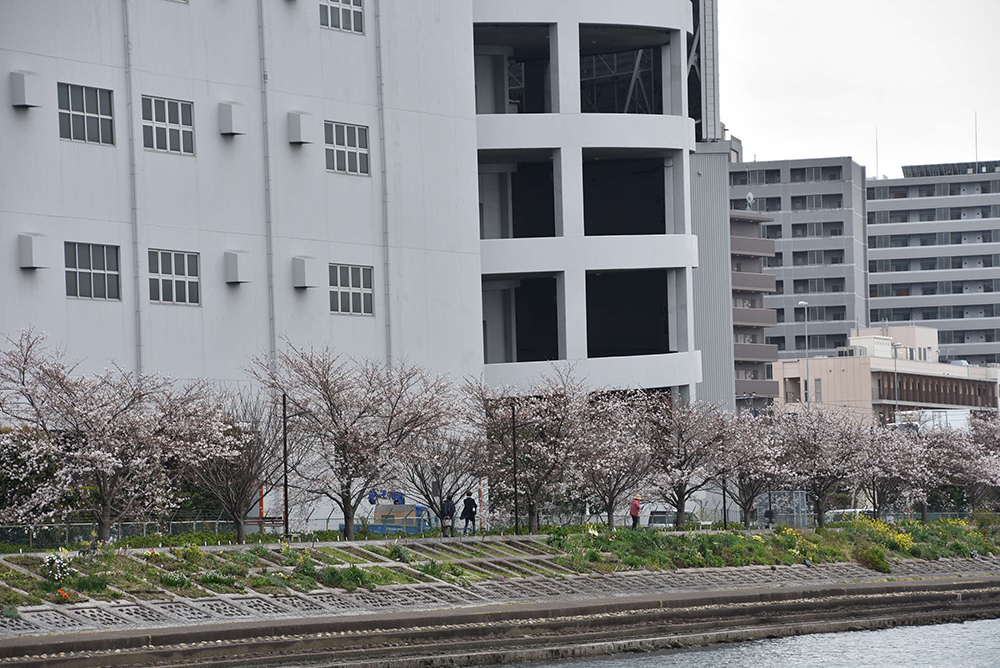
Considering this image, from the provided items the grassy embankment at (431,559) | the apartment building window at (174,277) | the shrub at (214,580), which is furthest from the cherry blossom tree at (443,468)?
the shrub at (214,580)

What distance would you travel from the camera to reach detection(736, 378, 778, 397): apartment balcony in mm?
125863

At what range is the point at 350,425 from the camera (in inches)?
1778

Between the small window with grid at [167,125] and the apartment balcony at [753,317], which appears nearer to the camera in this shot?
the small window with grid at [167,125]

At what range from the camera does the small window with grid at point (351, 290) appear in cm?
5897

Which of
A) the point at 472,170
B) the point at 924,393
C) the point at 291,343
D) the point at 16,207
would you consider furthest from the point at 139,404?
the point at 924,393

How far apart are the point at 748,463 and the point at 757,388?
2785 inches

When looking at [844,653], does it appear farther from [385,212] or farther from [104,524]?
[385,212]

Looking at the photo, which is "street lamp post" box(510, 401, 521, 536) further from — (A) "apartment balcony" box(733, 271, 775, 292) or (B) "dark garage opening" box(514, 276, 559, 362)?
(A) "apartment balcony" box(733, 271, 775, 292)

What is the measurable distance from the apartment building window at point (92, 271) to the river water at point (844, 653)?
81.4ft

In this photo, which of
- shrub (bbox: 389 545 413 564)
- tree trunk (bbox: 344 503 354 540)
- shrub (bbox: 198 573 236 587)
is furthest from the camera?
tree trunk (bbox: 344 503 354 540)

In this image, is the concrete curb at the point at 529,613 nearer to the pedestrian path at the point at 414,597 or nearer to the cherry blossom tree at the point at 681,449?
the pedestrian path at the point at 414,597

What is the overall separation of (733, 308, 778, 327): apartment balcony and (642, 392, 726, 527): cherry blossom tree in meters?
68.4

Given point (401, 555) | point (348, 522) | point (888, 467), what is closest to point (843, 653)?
point (401, 555)

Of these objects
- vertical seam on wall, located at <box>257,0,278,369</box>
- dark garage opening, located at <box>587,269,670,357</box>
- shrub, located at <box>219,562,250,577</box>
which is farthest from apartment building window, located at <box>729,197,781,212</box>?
shrub, located at <box>219,562,250,577</box>
